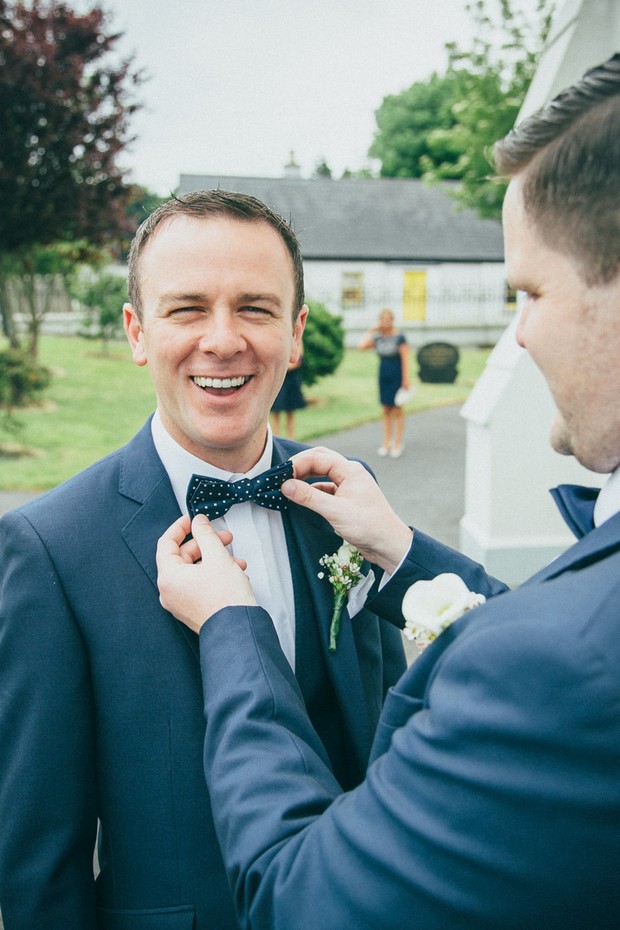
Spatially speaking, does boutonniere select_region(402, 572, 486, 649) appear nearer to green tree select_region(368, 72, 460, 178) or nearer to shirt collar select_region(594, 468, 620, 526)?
shirt collar select_region(594, 468, 620, 526)

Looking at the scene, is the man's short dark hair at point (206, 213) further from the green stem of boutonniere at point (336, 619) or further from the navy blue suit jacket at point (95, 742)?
the green stem of boutonniere at point (336, 619)

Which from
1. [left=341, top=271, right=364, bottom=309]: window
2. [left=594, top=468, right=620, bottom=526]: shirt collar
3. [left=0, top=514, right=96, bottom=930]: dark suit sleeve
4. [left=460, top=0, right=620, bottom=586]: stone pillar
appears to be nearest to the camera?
[left=594, top=468, right=620, bottom=526]: shirt collar

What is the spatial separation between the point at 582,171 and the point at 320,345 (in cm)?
1540

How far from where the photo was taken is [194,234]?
1.75m

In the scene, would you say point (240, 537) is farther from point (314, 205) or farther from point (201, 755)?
point (314, 205)

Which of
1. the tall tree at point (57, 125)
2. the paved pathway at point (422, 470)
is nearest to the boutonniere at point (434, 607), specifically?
the paved pathway at point (422, 470)

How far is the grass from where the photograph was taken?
37.0 ft

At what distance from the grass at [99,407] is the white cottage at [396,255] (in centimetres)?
812

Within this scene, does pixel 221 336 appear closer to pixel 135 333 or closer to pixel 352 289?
pixel 135 333

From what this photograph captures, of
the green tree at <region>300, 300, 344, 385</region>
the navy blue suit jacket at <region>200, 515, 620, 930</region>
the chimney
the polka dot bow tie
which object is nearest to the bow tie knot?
the navy blue suit jacket at <region>200, 515, 620, 930</region>

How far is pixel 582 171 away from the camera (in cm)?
106

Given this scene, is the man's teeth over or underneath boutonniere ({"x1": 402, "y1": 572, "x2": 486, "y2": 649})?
over

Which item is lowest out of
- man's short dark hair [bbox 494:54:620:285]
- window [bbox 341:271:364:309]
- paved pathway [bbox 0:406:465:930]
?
paved pathway [bbox 0:406:465:930]

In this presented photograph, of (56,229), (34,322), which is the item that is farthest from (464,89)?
(34,322)
